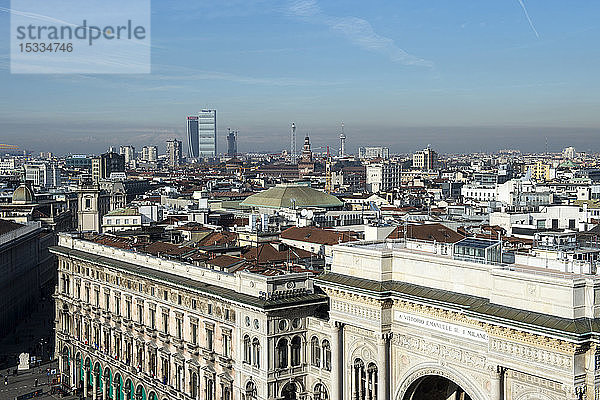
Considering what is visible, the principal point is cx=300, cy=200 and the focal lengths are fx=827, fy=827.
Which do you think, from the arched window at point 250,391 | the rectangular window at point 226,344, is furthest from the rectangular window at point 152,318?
the arched window at point 250,391

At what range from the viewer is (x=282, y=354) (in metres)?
51.9

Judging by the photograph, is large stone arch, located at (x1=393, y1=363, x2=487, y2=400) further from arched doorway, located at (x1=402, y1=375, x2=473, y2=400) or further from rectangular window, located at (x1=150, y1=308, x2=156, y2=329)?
rectangular window, located at (x1=150, y1=308, x2=156, y2=329)

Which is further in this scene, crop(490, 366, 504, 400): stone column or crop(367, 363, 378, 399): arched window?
crop(367, 363, 378, 399): arched window

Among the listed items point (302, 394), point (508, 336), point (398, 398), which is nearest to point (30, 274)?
point (302, 394)

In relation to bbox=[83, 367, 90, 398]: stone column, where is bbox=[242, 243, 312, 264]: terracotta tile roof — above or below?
above

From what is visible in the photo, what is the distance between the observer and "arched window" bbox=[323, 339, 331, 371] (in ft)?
167

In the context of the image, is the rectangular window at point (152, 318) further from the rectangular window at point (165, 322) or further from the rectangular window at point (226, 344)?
the rectangular window at point (226, 344)

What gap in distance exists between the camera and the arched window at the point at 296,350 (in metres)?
52.2

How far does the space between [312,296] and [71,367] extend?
1460 inches

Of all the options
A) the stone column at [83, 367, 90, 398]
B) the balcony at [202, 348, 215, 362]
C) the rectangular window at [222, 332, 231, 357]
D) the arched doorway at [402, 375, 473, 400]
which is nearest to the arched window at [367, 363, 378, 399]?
the arched doorway at [402, 375, 473, 400]

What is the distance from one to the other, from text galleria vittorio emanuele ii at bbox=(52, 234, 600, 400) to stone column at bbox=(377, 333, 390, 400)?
0.06 metres

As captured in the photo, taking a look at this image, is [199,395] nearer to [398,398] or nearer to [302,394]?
[302,394]

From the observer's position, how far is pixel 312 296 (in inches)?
2047

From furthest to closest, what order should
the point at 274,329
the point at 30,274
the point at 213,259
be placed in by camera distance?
the point at 30,274 → the point at 213,259 → the point at 274,329
